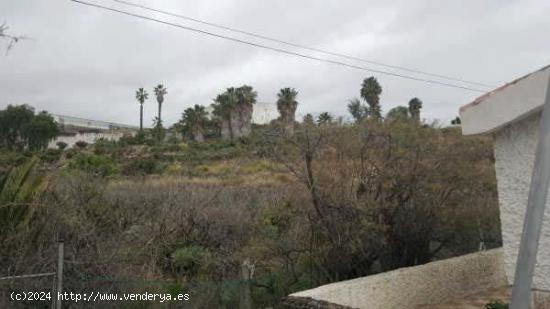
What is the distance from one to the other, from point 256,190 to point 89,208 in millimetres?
8401

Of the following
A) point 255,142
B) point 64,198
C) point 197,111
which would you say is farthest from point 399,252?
point 197,111

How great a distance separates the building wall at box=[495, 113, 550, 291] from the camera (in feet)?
22.5

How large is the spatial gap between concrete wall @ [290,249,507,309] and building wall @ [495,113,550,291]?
85.9 inches

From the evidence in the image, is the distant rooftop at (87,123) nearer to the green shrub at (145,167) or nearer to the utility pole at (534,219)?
the green shrub at (145,167)

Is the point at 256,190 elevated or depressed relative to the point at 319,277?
elevated

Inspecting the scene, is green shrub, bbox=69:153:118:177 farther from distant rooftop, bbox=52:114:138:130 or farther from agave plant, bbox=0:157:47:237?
distant rooftop, bbox=52:114:138:130

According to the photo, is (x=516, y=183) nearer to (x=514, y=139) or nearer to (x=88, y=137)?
(x=514, y=139)

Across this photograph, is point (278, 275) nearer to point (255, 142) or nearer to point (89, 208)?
point (255, 142)

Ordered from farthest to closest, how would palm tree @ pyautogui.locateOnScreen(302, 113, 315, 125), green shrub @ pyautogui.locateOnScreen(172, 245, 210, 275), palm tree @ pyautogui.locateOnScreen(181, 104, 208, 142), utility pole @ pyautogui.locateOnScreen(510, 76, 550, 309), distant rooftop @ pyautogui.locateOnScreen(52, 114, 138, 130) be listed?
distant rooftop @ pyautogui.locateOnScreen(52, 114, 138, 130)
palm tree @ pyautogui.locateOnScreen(181, 104, 208, 142)
green shrub @ pyautogui.locateOnScreen(172, 245, 210, 275)
palm tree @ pyautogui.locateOnScreen(302, 113, 315, 125)
utility pole @ pyautogui.locateOnScreen(510, 76, 550, 309)

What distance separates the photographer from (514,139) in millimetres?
7055

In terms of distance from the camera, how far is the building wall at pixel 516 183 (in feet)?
Result: 22.5

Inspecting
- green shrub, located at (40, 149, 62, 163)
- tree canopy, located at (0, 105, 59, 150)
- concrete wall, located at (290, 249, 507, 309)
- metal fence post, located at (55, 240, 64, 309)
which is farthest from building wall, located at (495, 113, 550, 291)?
tree canopy, located at (0, 105, 59, 150)

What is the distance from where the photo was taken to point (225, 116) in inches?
2650

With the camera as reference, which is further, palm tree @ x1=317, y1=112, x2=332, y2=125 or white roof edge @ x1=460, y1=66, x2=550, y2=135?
palm tree @ x1=317, y1=112, x2=332, y2=125
